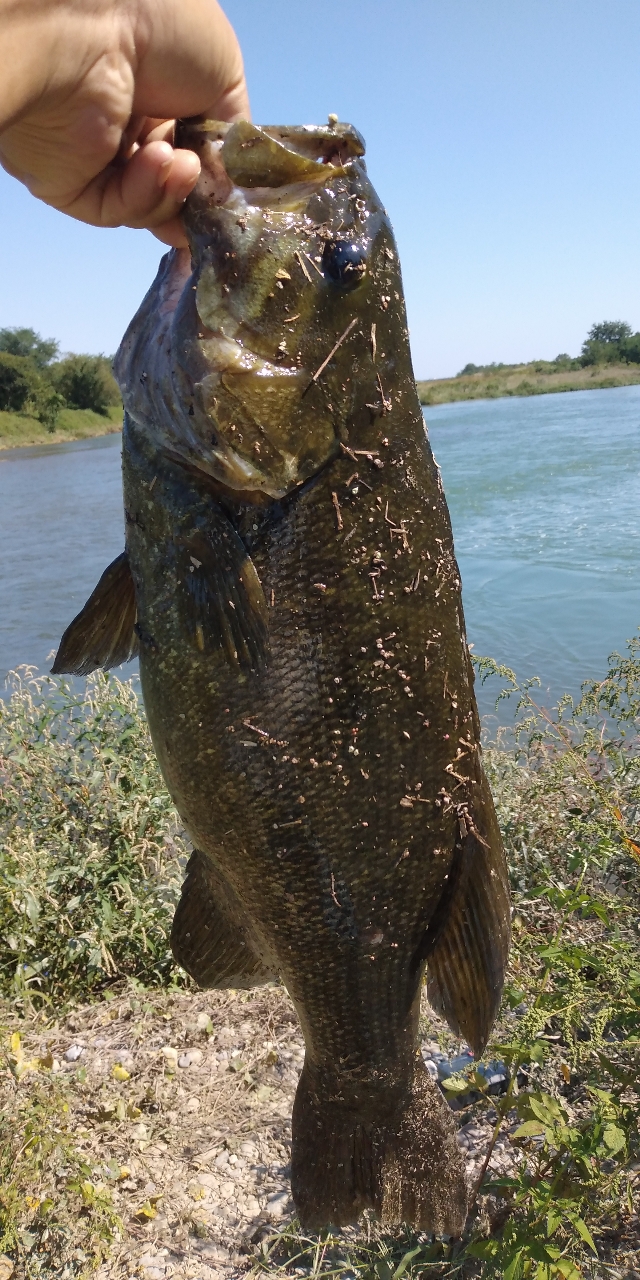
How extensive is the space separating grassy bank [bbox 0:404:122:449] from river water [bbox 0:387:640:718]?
2458cm

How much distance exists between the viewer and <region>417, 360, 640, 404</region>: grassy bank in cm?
6169

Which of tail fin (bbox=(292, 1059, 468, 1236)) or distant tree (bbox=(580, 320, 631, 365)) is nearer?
tail fin (bbox=(292, 1059, 468, 1236))

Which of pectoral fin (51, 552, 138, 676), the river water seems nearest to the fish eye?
pectoral fin (51, 552, 138, 676)

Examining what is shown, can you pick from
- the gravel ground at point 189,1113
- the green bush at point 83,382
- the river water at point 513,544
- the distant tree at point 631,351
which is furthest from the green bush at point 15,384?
the gravel ground at point 189,1113

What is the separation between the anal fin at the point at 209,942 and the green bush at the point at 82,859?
1811 mm

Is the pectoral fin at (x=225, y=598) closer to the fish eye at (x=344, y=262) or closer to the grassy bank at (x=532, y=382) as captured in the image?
the fish eye at (x=344, y=262)

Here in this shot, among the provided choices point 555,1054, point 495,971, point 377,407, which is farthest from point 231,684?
point 555,1054

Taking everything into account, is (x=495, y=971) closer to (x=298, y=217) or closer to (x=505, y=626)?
(x=298, y=217)

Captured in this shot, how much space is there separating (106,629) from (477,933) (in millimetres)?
1227

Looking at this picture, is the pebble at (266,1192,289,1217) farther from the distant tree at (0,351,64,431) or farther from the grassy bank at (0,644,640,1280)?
the distant tree at (0,351,64,431)

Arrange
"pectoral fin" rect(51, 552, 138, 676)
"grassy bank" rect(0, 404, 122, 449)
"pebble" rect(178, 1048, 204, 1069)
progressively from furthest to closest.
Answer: "grassy bank" rect(0, 404, 122, 449) → "pebble" rect(178, 1048, 204, 1069) → "pectoral fin" rect(51, 552, 138, 676)

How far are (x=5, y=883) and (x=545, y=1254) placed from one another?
287 cm

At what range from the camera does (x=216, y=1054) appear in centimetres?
372

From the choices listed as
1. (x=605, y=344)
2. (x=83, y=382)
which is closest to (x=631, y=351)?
(x=605, y=344)
